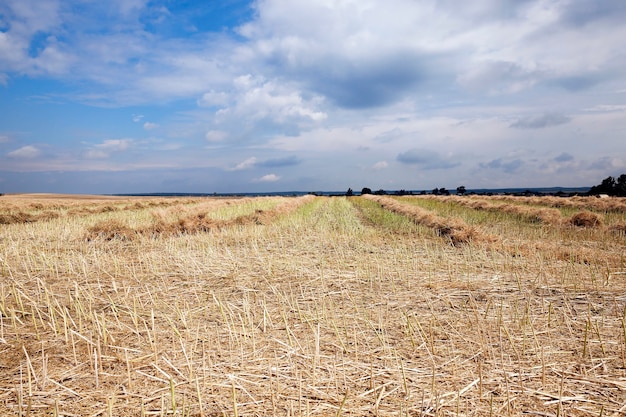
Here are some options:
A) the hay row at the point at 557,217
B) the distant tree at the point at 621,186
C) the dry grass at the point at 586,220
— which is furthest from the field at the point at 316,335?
the distant tree at the point at 621,186

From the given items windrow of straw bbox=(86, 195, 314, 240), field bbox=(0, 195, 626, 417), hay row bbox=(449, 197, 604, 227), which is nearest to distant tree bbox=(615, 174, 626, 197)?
hay row bbox=(449, 197, 604, 227)

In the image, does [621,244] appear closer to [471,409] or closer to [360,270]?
[360,270]

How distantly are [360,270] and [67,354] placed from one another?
3935 mm

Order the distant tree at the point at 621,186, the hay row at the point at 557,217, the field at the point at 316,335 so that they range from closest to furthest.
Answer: the field at the point at 316,335
the hay row at the point at 557,217
the distant tree at the point at 621,186

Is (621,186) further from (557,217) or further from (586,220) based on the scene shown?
(586,220)

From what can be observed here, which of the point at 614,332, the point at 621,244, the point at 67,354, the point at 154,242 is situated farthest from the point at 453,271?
the point at 154,242

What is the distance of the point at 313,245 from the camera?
27.9 feet

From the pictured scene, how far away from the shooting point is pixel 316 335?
331 cm

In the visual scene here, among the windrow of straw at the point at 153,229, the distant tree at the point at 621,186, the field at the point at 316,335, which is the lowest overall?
the field at the point at 316,335

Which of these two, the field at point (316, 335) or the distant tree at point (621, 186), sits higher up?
the distant tree at point (621, 186)

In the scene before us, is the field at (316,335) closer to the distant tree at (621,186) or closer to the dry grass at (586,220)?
the dry grass at (586,220)

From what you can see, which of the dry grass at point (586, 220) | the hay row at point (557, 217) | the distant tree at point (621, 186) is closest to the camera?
the dry grass at point (586, 220)

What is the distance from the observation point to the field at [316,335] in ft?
8.43

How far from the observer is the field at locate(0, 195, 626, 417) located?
2568mm
